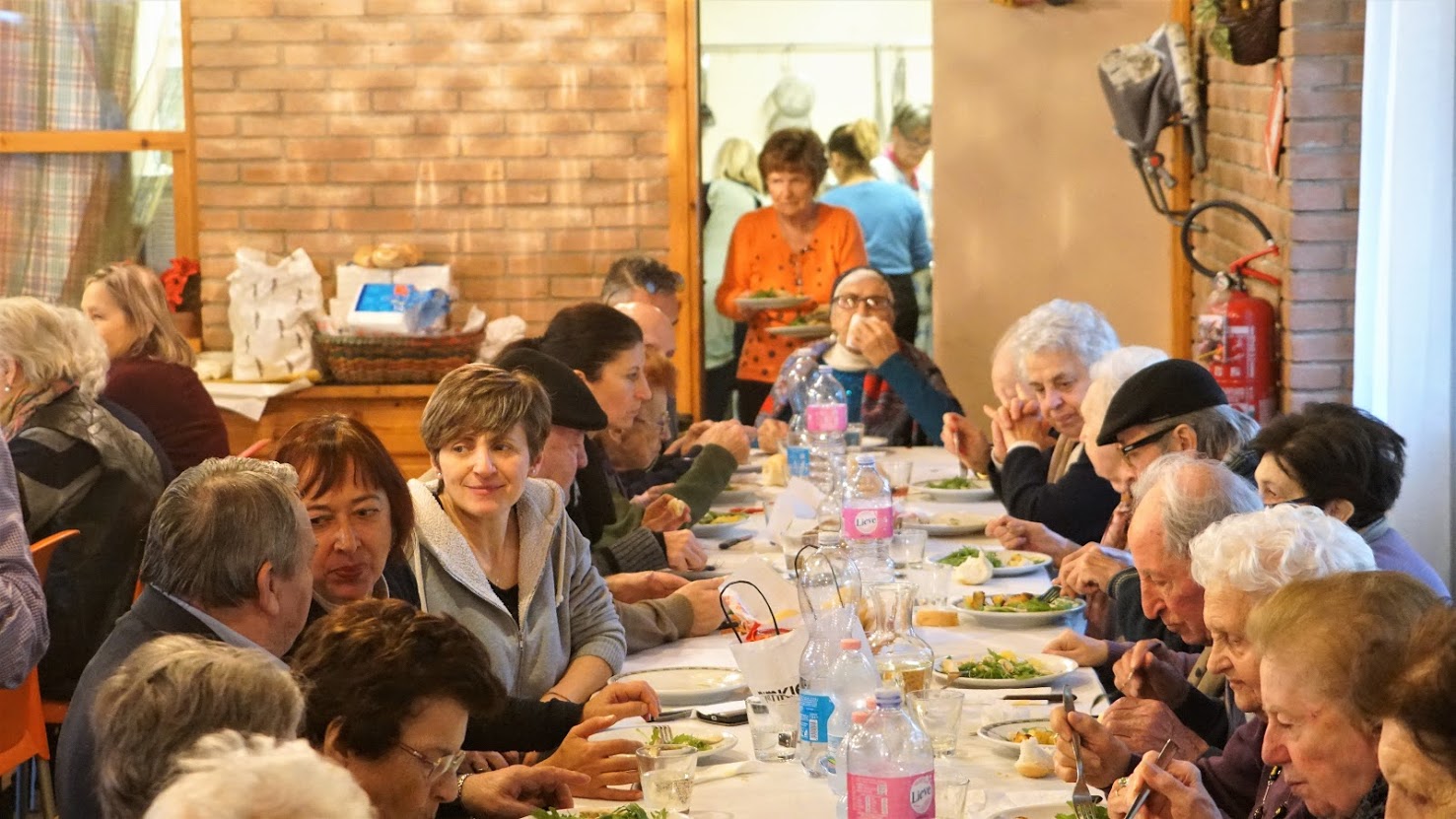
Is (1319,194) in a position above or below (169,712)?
above

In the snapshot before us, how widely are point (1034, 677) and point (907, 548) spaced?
89 cm

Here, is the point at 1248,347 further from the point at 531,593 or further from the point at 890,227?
the point at 890,227

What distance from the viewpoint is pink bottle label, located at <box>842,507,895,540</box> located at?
3986mm

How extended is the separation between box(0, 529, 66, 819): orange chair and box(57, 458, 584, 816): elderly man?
62.3 inches

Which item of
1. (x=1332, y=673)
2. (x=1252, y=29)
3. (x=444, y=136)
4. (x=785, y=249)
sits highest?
(x=1252, y=29)

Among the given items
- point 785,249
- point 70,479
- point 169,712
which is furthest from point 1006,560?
point 785,249

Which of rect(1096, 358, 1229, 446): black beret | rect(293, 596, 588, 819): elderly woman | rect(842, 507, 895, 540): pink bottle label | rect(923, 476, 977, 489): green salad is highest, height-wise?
rect(1096, 358, 1229, 446): black beret

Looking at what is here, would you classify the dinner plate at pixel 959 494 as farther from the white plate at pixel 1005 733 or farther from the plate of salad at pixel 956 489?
the white plate at pixel 1005 733

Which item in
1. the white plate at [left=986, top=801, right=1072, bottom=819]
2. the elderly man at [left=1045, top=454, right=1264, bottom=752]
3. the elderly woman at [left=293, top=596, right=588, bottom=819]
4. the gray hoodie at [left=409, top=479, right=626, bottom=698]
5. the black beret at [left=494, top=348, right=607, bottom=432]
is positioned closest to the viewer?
the elderly woman at [left=293, top=596, right=588, bottom=819]

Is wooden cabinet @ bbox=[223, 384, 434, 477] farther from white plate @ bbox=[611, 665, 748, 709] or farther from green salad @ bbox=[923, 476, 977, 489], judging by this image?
white plate @ bbox=[611, 665, 748, 709]

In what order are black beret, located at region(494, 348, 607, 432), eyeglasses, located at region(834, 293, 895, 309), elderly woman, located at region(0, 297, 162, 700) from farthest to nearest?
eyeglasses, located at region(834, 293, 895, 309), elderly woman, located at region(0, 297, 162, 700), black beret, located at region(494, 348, 607, 432)

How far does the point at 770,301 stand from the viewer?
7398 mm

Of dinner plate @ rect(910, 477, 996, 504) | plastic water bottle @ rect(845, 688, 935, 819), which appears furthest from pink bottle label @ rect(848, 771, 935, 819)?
dinner plate @ rect(910, 477, 996, 504)

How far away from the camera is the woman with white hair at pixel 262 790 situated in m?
1.37
